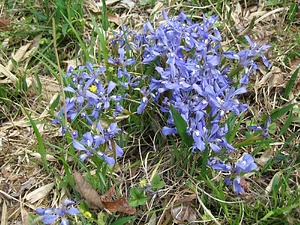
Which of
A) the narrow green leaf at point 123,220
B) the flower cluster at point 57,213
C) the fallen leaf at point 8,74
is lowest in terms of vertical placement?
the narrow green leaf at point 123,220

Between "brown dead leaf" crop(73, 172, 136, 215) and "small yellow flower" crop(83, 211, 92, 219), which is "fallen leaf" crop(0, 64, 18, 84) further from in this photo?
"small yellow flower" crop(83, 211, 92, 219)

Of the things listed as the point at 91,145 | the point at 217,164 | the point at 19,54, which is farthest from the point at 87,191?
the point at 19,54

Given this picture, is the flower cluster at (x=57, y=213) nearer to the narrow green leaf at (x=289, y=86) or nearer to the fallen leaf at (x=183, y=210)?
the fallen leaf at (x=183, y=210)

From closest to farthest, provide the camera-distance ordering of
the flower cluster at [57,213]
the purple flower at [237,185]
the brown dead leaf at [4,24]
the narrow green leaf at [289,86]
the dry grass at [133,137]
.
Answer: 1. the flower cluster at [57,213]
2. the purple flower at [237,185]
3. the dry grass at [133,137]
4. the narrow green leaf at [289,86]
5. the brown dead leaf at [4,24]

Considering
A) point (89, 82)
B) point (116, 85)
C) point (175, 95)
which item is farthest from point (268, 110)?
point (89, 82)

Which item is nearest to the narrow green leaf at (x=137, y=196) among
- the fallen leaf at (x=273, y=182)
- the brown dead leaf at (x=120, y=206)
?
the brown dead leaf at (x=120, y=206)

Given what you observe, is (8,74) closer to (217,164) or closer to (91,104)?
(91,104)
